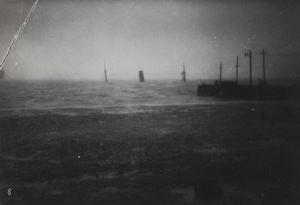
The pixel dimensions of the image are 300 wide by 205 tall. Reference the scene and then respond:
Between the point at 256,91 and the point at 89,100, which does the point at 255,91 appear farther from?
the point at 89,100

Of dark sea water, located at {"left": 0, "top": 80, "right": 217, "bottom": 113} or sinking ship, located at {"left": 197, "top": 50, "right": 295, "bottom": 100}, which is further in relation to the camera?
sinking ship, located at {"left": 197, "top": 50, "right": 295, "bottom": 100}

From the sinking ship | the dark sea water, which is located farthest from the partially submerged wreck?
the dark sea water

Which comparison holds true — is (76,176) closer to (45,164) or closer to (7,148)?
(45,164)

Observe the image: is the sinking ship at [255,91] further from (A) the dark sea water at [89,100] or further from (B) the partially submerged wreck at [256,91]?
(A) the dark sea water at [89,100]

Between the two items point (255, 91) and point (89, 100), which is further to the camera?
point (89, 100)

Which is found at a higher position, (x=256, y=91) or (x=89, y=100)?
(x=256, y=91)

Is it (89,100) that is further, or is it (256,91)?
(89,100)

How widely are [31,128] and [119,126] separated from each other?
16.6 ft

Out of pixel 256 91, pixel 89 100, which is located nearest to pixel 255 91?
pixel 256 91

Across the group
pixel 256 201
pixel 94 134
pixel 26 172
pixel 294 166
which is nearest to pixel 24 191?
pixel 26 172

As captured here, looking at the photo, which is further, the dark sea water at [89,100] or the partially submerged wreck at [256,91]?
the partially submerged wreck at [256,91]

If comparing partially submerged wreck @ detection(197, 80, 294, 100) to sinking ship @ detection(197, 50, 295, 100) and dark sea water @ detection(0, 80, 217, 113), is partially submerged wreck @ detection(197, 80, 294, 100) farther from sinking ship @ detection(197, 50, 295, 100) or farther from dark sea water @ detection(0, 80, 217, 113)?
dark sea water @ detection(0, 80, 217, 113)

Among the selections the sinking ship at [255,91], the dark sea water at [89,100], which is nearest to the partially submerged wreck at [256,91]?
the sinking ship at [255,91]

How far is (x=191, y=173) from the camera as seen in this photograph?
767cm
